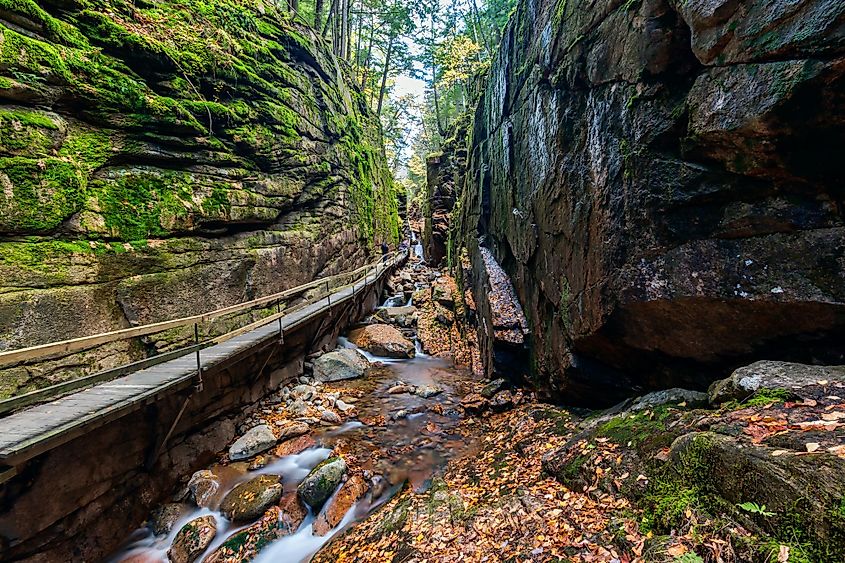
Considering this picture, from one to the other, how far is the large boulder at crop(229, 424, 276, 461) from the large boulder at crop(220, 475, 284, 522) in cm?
82

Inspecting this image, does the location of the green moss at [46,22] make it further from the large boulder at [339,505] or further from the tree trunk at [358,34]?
the tree trunk at [358,34]

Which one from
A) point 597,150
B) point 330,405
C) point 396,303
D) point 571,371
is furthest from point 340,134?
point 571,371

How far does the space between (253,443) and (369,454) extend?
2286 mm

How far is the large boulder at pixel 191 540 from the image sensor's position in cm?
487

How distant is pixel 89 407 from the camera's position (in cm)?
457

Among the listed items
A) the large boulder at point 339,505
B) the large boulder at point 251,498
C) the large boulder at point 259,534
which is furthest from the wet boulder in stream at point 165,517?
the large boulder at point 339,505

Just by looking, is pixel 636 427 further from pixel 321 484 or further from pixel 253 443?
pixel 253 443

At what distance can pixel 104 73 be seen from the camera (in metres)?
6.50

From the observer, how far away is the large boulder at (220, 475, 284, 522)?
17.9ft

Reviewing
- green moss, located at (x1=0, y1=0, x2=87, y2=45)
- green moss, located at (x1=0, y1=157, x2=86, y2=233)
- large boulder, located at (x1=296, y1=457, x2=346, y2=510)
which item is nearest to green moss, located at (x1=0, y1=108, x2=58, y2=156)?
green moss, located at (x1=0, y1=157, x2=86, y2=233)

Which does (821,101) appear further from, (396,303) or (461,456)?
(396,303)

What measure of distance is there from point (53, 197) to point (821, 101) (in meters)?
9.68

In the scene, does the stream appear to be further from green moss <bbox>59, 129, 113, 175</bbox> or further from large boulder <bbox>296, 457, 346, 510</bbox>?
green moss <bbox>59, 129, 113, 175</bbox>

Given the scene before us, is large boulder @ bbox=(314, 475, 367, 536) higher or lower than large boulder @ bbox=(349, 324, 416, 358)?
lower
